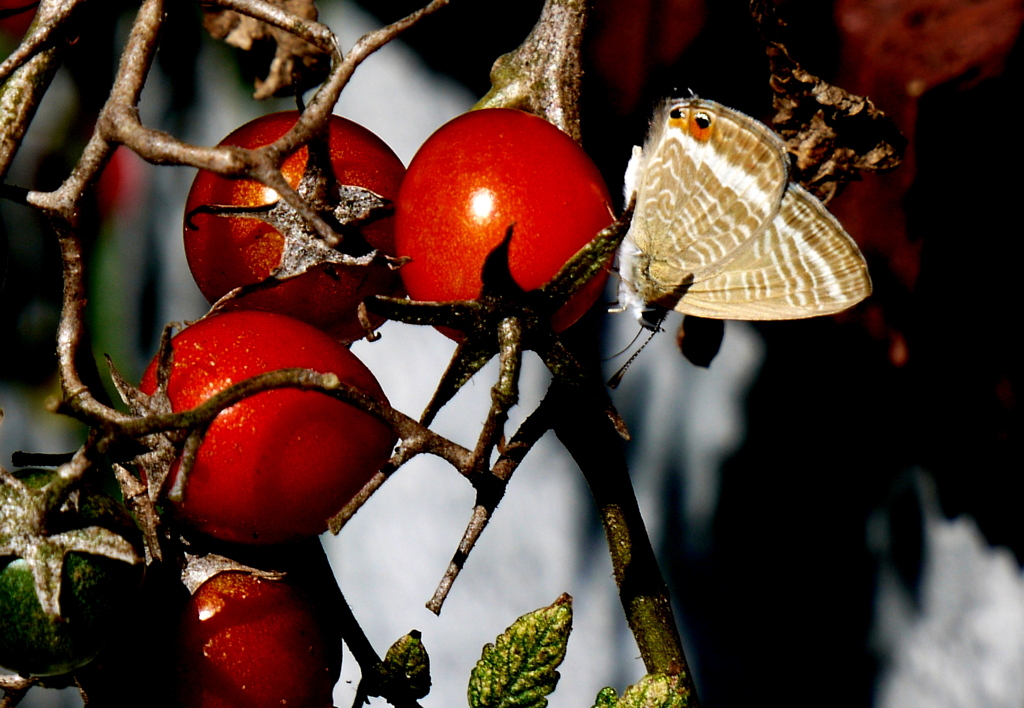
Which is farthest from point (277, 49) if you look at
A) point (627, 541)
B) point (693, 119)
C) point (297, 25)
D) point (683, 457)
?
point (683, 457)

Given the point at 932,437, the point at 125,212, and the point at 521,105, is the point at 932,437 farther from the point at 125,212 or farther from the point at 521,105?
the point at 125,212

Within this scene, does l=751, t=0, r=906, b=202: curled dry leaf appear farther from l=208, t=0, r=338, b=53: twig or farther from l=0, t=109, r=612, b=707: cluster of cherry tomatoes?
l=208, t=0, r=338, b=53: twig

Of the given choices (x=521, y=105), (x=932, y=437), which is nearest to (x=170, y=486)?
(x=521, y=105)

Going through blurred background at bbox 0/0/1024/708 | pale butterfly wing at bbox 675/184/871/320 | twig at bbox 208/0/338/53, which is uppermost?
twig at bbox 208/0/338/53

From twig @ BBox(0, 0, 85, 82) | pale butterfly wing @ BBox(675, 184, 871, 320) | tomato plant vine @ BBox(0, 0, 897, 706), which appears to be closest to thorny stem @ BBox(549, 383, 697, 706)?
tomato plant vine @ BBox(0, 0, 897, 706)

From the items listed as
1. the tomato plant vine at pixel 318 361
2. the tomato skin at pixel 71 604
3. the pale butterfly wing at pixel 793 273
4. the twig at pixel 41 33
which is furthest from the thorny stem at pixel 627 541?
the twig at pixel 41 33

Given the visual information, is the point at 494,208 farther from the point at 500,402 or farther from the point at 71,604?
the point at 71,604

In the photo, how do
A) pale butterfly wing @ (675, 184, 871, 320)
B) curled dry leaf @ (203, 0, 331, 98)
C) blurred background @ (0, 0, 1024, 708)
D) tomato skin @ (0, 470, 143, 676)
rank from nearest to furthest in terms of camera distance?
tomato skin @ (0, 470, 143, 676), pale butterfly wing @ (675, 184, 871, 320), curled dry leaf @ (203, 0, 331, 98), blurred background @ (0, 0, 1024, 708)
